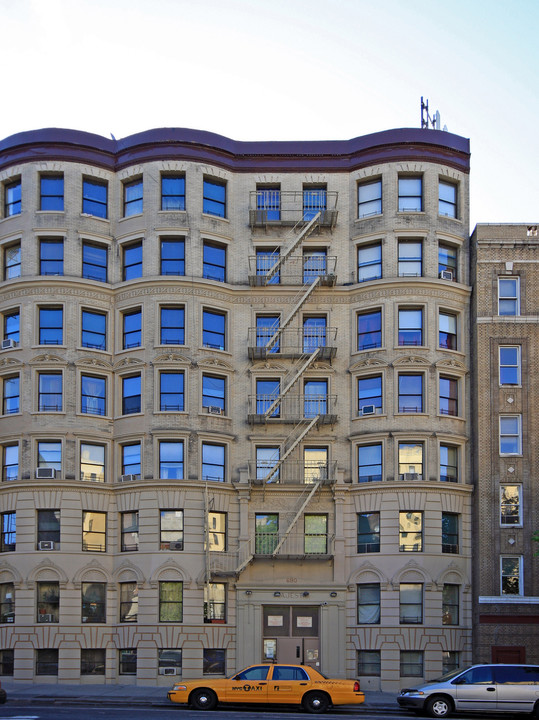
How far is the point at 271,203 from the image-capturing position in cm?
4812

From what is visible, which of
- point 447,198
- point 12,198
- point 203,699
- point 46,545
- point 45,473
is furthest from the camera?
point 12,198

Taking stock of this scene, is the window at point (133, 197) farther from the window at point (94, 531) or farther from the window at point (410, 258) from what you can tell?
the window at point (94, 531)

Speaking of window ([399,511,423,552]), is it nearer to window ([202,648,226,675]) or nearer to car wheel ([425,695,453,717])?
window ([202,648,226,675])

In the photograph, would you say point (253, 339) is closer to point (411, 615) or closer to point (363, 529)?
point (363, 529)

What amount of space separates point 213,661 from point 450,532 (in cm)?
1115

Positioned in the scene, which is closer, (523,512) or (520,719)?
(520,719)

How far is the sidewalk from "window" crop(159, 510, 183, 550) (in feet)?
18.4

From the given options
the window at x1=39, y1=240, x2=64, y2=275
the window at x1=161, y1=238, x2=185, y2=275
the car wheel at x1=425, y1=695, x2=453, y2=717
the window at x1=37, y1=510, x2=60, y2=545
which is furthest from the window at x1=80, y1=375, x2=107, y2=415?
the car wheel at x1=425, y1=695, x2=453, y2=717

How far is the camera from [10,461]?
45438mm

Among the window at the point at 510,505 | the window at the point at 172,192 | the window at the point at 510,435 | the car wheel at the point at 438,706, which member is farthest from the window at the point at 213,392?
the car wheel at the point at 438,706

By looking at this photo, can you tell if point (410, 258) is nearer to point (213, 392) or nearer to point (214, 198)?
point (214, 198)

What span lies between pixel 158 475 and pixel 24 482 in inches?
219

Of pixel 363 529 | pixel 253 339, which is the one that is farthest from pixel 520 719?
pixel 253 339

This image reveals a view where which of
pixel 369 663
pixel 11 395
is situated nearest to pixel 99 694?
pixel 369 663
